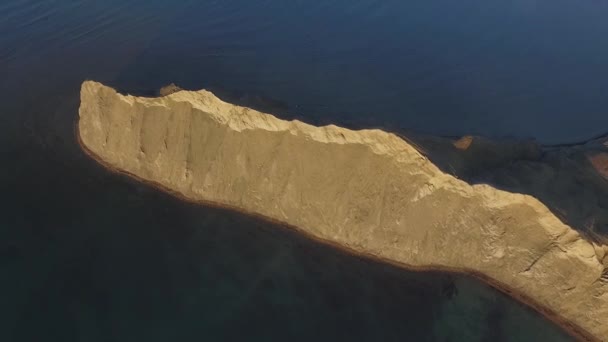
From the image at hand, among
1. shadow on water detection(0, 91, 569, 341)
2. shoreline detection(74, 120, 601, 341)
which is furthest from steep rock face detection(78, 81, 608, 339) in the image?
shadow on water detection(0, 91, 569, 341)

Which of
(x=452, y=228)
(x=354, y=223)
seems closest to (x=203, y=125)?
(x=354, y=223)

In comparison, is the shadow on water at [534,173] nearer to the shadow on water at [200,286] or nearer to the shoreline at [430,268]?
the shoreline at [430,268]

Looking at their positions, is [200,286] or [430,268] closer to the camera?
[200,286]

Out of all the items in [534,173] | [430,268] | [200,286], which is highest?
[534,173]

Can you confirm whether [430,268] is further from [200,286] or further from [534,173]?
[200,286]

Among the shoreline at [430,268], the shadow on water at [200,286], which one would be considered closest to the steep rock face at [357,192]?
the shoreline at [430,268]

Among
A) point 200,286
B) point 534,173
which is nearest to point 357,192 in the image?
point 200,286

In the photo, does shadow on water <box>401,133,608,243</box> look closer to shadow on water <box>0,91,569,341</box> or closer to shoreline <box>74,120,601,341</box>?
shoreline <box>74,120,601,341</box>

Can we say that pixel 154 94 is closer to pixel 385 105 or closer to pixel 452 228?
pixel 385 105

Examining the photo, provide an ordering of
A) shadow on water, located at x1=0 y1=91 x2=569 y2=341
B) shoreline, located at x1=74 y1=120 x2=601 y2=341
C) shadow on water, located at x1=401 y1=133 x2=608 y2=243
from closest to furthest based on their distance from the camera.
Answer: shadow on water, located at x1=0 y1=91 x2=569 y2=341
shoreline, located at x1=74 y1=120 x2=601 y2=341
shadow on water, located at x1=401 y1=133 x2=608 y2=243
